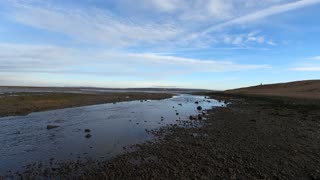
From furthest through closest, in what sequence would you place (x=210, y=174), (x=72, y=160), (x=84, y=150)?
(x=84, y=150), (x=72, y=160), (x=210, y=174)

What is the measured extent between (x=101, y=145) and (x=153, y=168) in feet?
18.6

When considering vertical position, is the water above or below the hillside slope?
below

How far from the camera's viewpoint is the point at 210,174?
1147 centimetres

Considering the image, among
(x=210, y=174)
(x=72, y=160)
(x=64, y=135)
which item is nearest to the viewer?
(x=210, y=174)

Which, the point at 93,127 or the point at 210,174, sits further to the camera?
the point at 93,127

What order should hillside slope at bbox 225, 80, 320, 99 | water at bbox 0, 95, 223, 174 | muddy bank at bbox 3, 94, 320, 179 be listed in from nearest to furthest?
muddy bank at bbox 3, 94, 320, 179
water at bbox 0, 95, 223, 174
hillside slope at bbox 225, 80, 320, 99

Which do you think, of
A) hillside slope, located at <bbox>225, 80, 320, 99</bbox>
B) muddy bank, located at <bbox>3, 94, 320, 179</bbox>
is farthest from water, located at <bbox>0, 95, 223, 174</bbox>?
hillside slope, located at <bbox>225, 80, 320, 99</bbox>

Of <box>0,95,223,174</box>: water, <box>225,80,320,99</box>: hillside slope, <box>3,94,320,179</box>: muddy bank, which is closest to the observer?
<box>3,94,320,179</box>: muddy bank

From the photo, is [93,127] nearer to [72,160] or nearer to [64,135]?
[64,135]

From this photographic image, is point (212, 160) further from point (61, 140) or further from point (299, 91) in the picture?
point (299, 91)

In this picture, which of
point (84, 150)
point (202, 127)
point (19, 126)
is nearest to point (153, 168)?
point (84, 150)

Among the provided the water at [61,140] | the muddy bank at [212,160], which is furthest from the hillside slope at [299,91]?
the water at [61,140]

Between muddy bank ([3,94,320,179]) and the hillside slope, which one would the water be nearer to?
muddy bank ([3,94,320,179])

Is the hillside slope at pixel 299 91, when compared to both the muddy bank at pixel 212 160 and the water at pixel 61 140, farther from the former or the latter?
the water at pixel 61 140
